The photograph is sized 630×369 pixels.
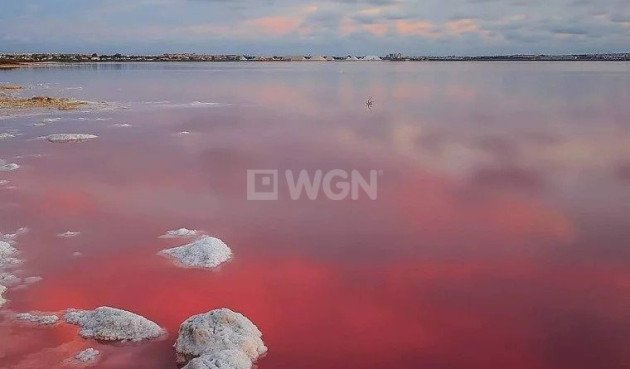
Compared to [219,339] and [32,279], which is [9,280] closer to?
[32,279]

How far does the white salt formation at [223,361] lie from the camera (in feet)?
17.2

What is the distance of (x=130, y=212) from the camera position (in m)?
10.8

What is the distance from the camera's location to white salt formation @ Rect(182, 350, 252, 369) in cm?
526

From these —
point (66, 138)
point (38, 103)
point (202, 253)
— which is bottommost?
point (202, 253)

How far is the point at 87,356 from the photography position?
5.84m

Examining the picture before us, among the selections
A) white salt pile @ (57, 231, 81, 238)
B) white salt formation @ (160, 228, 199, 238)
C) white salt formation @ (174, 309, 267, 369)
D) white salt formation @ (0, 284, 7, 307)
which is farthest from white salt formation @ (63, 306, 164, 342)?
white salt pile @ (57, 231, 81, 238)

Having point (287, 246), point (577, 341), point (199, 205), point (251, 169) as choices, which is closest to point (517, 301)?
point (577, 341)

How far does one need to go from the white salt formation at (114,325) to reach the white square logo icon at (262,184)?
561cm

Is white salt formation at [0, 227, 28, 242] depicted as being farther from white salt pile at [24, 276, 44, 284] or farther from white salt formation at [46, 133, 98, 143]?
white salt formation at [46, 133, 98, 143]

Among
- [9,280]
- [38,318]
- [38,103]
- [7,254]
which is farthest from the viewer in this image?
[38,103]

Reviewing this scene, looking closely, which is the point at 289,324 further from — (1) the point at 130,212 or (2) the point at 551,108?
(2) the point at 551,108

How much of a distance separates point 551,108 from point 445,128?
35.9 feet
